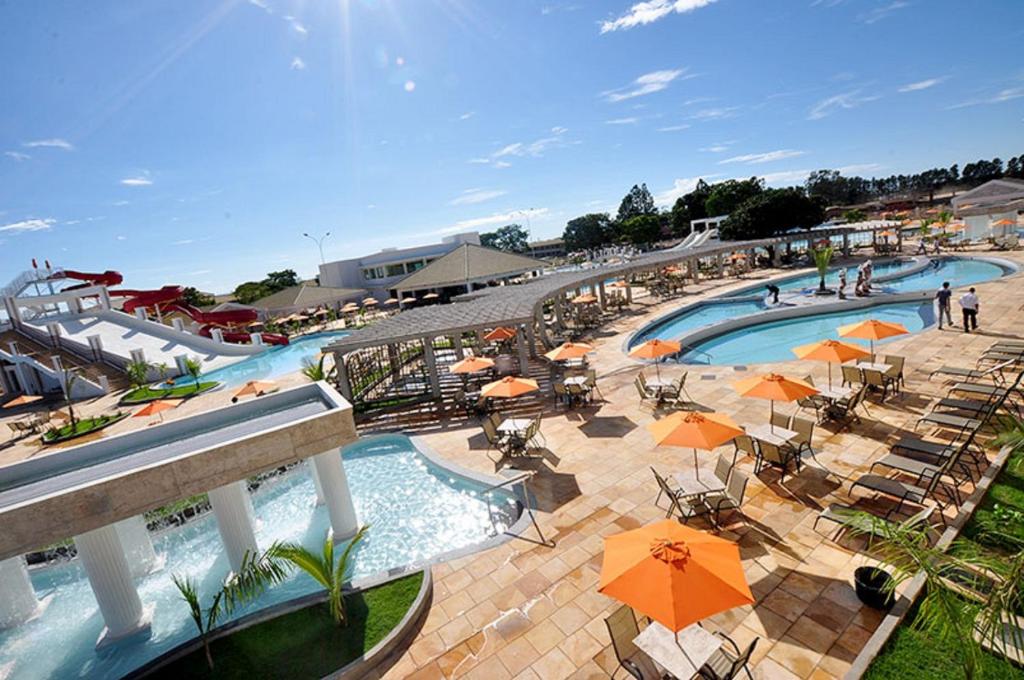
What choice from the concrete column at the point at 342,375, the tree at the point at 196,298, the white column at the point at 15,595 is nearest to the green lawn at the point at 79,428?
the concrete column at the point at 342,375

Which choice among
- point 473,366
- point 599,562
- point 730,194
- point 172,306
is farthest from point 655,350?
point 730,194

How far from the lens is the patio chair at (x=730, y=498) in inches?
295

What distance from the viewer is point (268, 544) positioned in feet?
32.3

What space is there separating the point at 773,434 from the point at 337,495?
866cm

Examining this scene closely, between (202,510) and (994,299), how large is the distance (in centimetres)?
2908

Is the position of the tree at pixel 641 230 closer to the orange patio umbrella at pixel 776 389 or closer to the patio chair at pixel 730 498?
the orange patio umbrella at pixel 776 389

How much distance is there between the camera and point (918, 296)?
23156mm

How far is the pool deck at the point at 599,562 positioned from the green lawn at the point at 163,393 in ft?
69.7

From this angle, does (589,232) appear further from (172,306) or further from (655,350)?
(655,350)

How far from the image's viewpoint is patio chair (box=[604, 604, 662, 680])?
4.99 meters

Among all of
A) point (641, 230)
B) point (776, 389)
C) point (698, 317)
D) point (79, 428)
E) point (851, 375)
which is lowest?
point (698, 317)

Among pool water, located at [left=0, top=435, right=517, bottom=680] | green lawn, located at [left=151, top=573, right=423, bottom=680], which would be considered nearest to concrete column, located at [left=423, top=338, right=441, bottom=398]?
pool water, located at [left=0, top=435, right=517, bottom=680]

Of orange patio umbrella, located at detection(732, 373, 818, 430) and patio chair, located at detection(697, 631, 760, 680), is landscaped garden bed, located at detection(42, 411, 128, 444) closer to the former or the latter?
patio chair, located at detection(697, 631, 760, 680)

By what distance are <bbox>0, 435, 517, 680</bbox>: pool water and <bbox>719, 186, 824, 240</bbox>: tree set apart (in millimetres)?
44497
